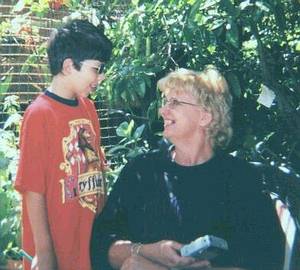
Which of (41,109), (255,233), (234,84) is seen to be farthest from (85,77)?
(234,84)

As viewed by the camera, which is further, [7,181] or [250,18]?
[7,181]

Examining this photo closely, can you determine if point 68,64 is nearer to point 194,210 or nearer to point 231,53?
point 194,210

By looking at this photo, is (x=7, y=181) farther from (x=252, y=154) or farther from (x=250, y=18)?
(x=250, y=18)

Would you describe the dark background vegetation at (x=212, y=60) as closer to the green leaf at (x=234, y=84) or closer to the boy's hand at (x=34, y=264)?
the green leaf at (x=234, y=84)

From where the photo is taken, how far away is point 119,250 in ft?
9.52

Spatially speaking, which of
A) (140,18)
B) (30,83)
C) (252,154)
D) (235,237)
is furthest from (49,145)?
(30,83)

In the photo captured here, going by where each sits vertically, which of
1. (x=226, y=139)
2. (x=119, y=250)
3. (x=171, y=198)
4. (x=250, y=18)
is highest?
(x=250, y=18)

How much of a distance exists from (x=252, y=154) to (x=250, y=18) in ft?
2.48

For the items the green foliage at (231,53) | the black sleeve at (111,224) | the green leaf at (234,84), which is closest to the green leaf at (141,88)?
the green foliage at (231,53)

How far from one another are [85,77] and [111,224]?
61cm

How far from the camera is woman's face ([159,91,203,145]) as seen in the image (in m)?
3.04

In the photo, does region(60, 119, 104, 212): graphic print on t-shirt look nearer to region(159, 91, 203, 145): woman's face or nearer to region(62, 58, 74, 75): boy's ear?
region(62, 58, 74, 75): boy's ear

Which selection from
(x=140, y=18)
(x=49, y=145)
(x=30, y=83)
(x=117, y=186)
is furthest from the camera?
(x=30, y=83)

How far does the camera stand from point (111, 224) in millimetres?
2965
